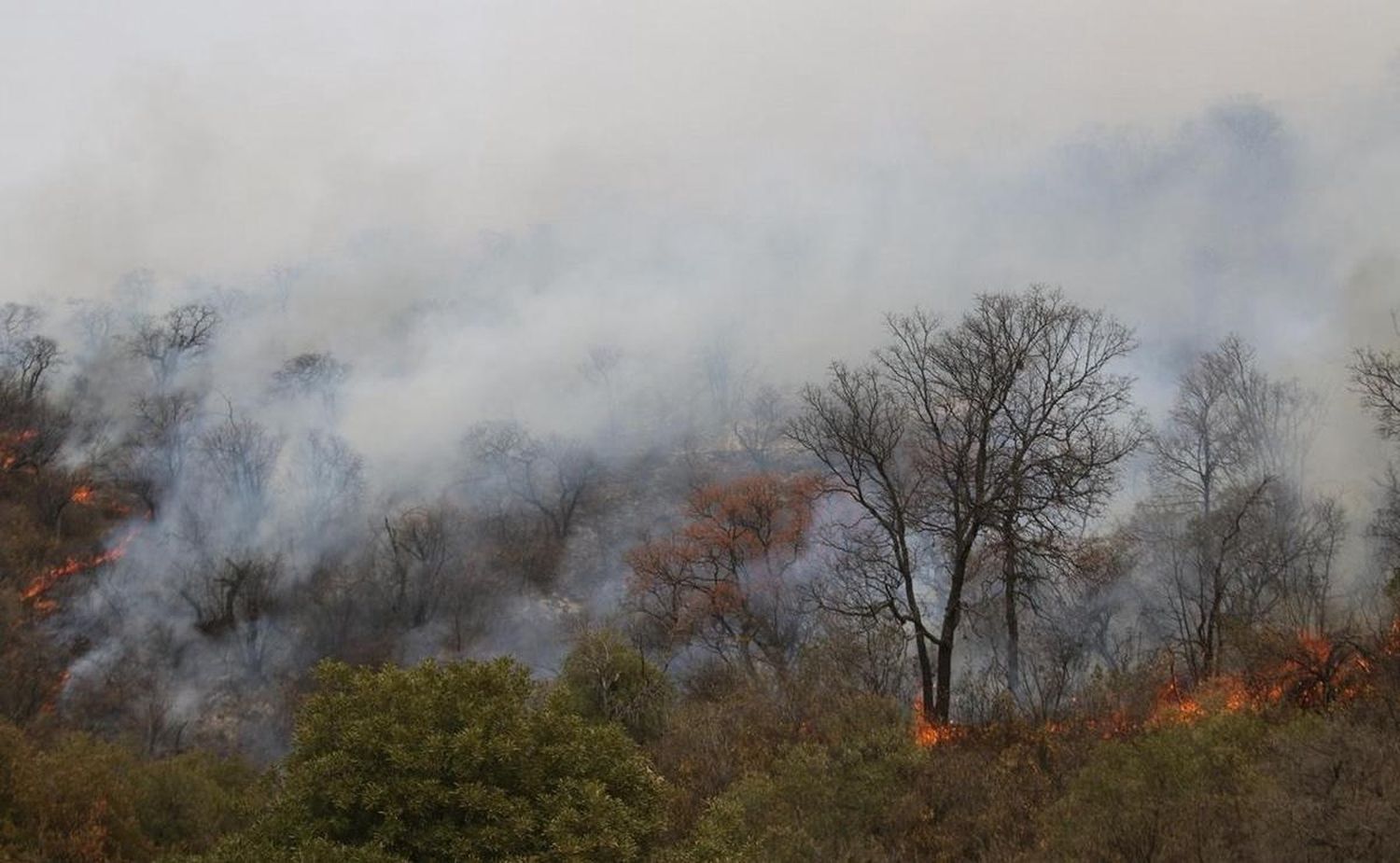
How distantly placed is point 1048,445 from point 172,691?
39.0 meters

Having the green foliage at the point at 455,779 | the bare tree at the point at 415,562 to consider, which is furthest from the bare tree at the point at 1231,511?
the bare tree at the point at 415,562

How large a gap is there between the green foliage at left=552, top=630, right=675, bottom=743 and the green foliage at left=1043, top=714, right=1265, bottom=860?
13.0 metres

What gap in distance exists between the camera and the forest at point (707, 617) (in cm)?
1185

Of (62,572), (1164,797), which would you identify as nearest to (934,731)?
(1164,797)

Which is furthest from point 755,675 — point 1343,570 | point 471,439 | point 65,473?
point 65,473

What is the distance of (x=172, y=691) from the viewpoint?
41938 millimetres

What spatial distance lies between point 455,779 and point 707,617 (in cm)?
3007

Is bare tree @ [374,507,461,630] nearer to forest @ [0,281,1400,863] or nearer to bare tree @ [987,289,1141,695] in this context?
forest @ [0,281,1400,863]

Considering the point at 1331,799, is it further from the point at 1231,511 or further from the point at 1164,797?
the point at 1231,511

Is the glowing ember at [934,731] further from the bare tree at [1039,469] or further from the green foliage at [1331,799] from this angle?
the green foliage at [1331,799]

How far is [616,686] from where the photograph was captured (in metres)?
29.8

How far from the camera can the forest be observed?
11.9 m

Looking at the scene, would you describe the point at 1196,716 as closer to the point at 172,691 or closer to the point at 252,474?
the point at 172,691

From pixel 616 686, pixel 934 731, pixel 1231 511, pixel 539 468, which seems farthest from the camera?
pixel 539 468
